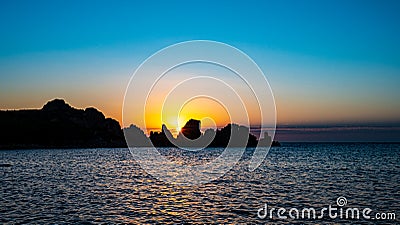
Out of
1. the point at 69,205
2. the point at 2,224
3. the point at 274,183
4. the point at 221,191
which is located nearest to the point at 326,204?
the point at 221,191

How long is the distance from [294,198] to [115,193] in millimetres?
20501

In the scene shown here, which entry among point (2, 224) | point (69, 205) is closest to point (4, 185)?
point (69, 205)

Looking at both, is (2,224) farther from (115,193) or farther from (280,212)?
(280,212)

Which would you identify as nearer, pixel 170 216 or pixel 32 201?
pixel 170 216

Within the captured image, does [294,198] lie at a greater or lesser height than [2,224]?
greater

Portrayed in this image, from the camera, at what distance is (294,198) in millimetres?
41781

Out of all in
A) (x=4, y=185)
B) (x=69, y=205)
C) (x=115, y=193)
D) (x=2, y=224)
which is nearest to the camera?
(x=2, y=224)

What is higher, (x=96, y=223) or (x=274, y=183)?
(x=274, y=183)

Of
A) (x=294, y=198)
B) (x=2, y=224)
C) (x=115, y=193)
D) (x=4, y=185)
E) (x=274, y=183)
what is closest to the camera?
(x=2, y=224)

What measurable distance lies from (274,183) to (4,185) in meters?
37.1

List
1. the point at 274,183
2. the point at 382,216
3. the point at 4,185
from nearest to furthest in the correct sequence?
the point at 382,216, the point at 4,185, the point at 274,183

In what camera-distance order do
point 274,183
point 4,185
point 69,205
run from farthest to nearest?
point 274,183
point 4,185
point 69,205

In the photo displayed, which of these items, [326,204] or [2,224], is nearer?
[2,224]

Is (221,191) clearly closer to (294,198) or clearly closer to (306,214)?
(294,198)
